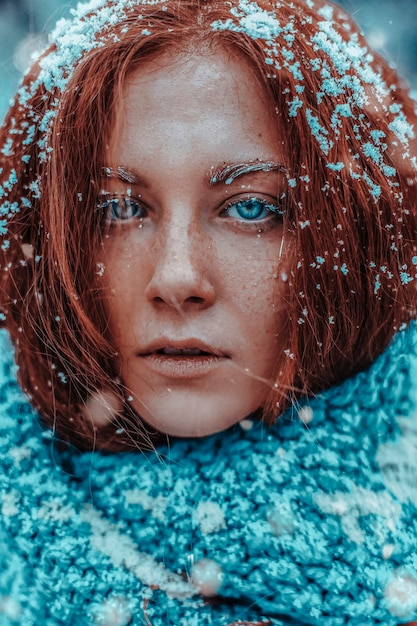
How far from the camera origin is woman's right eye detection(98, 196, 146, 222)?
2.20 feet

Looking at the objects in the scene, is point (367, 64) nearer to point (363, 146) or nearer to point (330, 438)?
point (363, 146)

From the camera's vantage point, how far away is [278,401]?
0.72 meters

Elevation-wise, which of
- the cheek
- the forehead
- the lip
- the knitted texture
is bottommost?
the knitted texture

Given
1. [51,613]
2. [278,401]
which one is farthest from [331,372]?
[51,613]

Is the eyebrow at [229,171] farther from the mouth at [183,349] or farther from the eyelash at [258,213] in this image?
the mouth at [183,349]

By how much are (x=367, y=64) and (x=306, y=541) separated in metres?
0.51

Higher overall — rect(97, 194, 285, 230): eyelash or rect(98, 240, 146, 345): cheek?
rect(97, 194, 285, 230): eyelash

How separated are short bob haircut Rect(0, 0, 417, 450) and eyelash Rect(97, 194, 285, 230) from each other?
0.05ft

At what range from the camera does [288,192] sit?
0.66 metres

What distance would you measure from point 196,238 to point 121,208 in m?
0.09

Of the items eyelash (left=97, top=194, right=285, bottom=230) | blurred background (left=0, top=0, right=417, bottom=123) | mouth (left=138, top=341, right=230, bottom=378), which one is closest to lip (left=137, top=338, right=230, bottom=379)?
mouth (left=138, top=341, right=230, bottom=378)

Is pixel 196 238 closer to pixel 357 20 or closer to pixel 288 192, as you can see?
pixel 288 192

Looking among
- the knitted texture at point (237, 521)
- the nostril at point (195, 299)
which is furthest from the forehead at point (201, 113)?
the knitted texture at point (237, 521)

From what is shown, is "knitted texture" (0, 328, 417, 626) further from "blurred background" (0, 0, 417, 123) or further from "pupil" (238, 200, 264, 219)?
"blurred background" (0, 0, 417, 123)
